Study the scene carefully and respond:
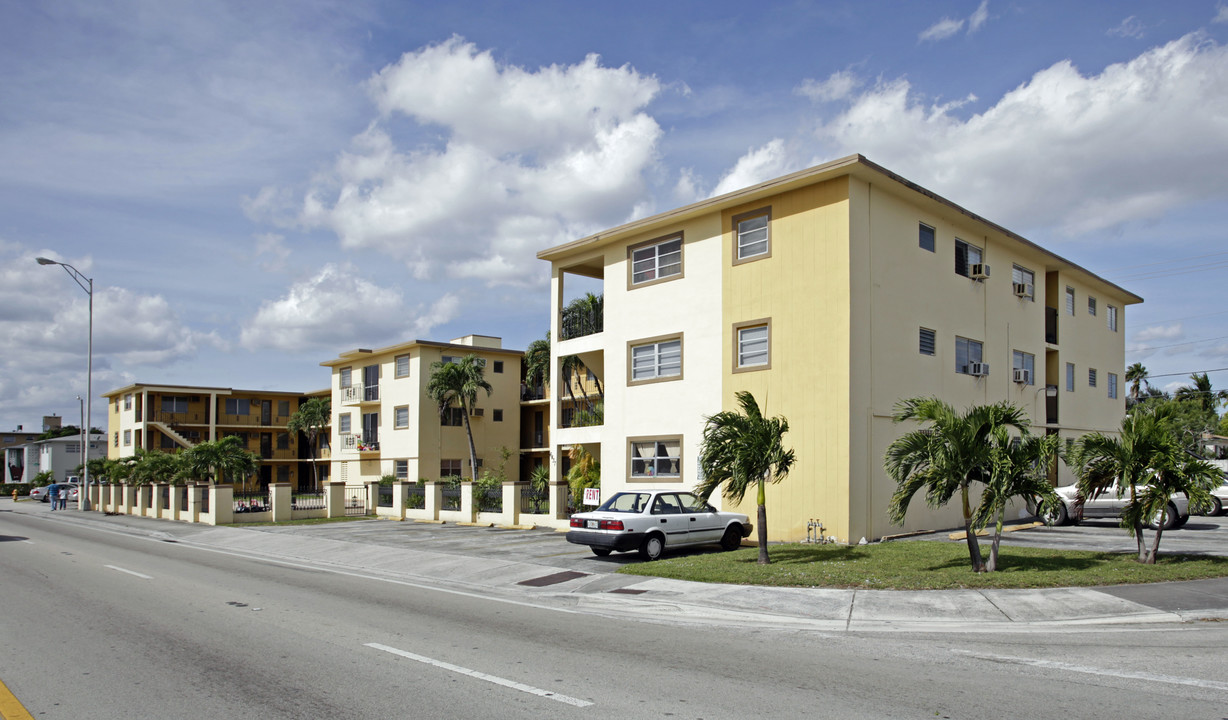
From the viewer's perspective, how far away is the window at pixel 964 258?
2425 cm

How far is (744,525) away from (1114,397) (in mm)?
21614

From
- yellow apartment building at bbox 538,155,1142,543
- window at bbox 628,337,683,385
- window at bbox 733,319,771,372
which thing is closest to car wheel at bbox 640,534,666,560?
yellow apartment building at bbox 538,155,1142,543

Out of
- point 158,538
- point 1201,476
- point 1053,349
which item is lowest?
point 158,538

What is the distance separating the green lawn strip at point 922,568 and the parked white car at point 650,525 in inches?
26.5

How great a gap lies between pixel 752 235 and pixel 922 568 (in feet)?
35.3

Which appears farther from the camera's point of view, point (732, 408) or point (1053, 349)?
point (1053, 349)

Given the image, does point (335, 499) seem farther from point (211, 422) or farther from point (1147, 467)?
point (211, 422)

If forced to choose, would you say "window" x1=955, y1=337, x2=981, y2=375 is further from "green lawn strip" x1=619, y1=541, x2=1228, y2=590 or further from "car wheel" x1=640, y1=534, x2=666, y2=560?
"car wheel" x1=640, y1=534, x2=666, y2=560

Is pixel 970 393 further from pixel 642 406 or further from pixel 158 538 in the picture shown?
pixel 158 538

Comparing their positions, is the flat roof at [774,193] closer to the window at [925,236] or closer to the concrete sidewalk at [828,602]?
the window at [925,236]

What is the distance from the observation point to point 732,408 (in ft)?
73.5

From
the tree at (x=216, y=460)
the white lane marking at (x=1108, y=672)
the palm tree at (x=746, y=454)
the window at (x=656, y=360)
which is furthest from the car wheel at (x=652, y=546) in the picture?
the tree at (x=216, y=460)

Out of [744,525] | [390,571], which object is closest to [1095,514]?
[744,525]

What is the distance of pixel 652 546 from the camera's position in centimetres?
1795
